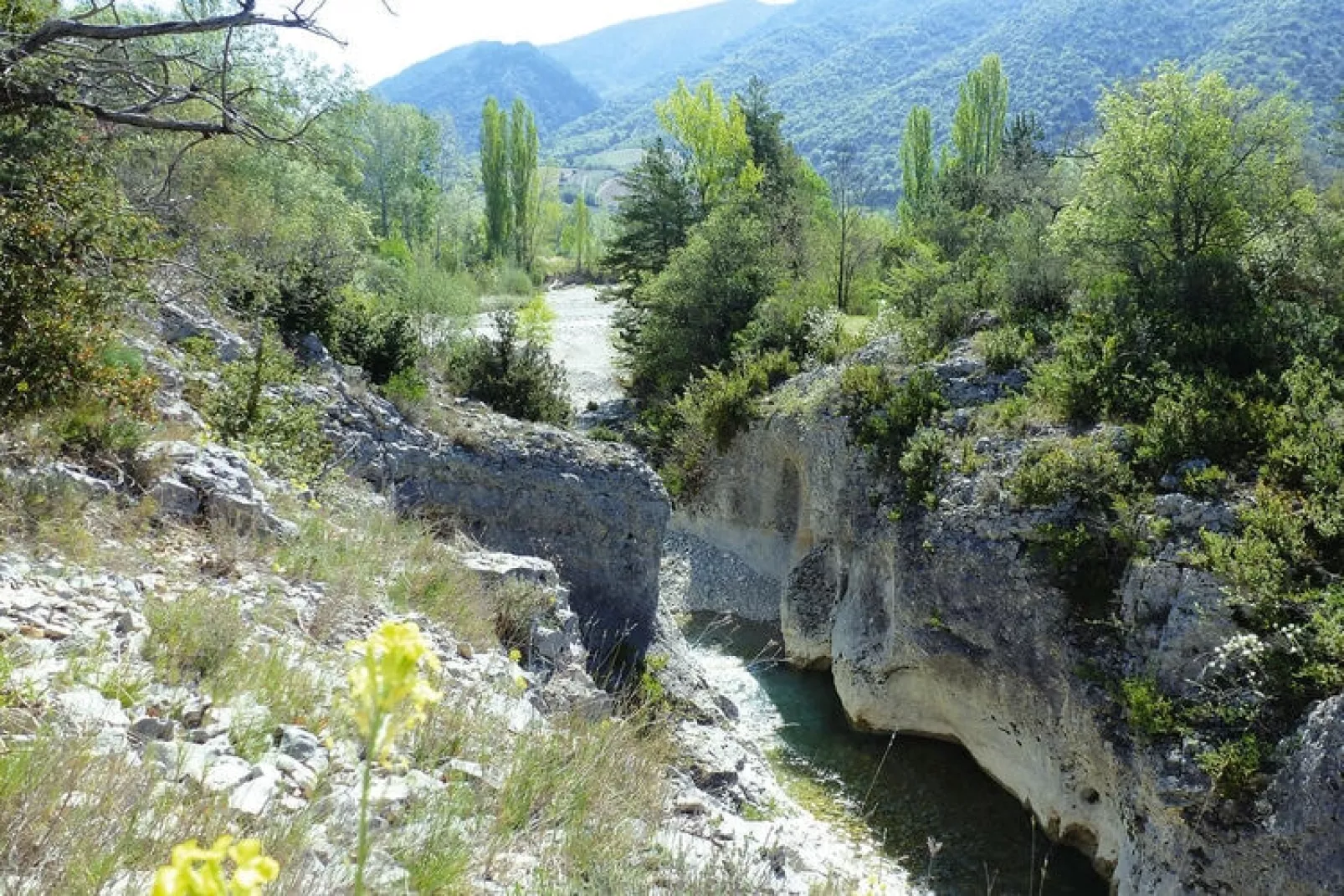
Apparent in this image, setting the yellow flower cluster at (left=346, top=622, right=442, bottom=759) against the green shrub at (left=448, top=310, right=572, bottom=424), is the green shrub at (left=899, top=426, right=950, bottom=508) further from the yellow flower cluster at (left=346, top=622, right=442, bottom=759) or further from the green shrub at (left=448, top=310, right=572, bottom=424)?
the yellow flower cluster at (left=346, top=622, right=442, bottom=759)

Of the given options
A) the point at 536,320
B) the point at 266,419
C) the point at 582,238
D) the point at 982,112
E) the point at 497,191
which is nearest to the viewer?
the point at 266,419

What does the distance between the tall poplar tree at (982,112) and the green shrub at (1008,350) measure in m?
34.8

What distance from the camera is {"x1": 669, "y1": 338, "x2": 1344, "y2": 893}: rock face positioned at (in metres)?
9.18

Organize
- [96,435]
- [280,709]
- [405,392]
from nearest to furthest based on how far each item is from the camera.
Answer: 1. [280,709]
2. [96,435]
3. [405,392]

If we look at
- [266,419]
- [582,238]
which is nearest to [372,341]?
[266,419]

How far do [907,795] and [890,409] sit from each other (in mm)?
7228

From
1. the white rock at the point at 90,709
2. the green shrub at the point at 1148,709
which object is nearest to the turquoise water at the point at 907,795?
the green shrub at the point at 1148,709

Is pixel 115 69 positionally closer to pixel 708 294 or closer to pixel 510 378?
pixel 510 378

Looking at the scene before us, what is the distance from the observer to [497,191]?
59.9 metres

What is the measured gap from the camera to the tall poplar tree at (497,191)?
195 ft

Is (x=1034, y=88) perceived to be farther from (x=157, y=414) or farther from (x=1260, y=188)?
(x=157, y=414)

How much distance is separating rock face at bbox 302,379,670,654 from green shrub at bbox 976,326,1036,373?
24.0 ft

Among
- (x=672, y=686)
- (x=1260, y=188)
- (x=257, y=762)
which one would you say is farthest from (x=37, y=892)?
(x=1260, y=188)

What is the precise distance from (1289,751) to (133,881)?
1051cm
